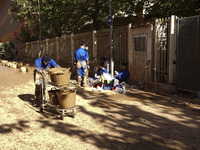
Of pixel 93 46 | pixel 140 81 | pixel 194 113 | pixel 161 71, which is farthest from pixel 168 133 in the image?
pixel 93 46

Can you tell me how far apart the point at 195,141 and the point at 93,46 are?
330 inches

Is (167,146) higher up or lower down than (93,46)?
lower down

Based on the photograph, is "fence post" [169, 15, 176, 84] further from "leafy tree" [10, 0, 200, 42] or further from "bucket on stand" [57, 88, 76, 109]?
"leafy tree" [10, 0, 200, 42]

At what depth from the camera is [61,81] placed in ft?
17.4

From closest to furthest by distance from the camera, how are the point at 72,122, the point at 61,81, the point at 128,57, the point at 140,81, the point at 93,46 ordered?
the point at 72,122
the point at 61,81
the point at 140,81
the point at 128,57
the point at 93,46

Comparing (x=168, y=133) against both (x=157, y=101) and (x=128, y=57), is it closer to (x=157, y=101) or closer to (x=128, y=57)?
(x=157, y=101)

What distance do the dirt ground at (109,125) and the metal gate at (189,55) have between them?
1.66ft

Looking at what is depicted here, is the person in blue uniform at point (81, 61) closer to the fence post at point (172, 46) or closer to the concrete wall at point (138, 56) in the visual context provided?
the concrete wall at point (138, 56)

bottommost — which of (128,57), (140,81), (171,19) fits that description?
(140,81)

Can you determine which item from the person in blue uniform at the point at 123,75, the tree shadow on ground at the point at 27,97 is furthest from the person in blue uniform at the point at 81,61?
the tree shadow on ground at the point at 27,97

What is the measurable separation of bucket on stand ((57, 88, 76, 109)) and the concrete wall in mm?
4127

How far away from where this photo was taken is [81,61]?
9.37m

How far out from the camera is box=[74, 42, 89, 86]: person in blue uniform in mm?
9266

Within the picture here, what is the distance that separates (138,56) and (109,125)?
4719 millimetres
